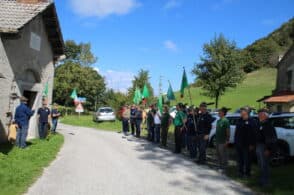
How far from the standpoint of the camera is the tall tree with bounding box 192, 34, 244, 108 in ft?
130

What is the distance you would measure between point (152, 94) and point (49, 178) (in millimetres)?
43841

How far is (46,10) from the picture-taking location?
17594mm

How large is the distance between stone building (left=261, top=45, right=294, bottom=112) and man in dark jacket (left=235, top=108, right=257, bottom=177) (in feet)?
62.4

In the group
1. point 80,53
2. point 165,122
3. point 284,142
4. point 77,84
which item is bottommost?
point 284,142

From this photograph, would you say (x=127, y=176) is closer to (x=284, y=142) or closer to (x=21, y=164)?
(x=21, y=164)

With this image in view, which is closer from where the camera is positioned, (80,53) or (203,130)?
(203,130)

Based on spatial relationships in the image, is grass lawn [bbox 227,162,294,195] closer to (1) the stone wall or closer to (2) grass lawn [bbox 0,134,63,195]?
(2) grass lawn [bbox 0,134,63,195]

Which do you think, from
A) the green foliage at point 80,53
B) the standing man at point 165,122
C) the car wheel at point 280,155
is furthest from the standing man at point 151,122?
the green foliage at point 80,53

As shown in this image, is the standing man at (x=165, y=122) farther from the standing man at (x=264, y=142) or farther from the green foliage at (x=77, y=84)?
the green foliage at (x=77, y=84)

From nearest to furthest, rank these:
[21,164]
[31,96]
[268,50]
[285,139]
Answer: [21,164]
[285,139]
[31,96]
[268,50]

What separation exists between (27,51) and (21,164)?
7.19 m

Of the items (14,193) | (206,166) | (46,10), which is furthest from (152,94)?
(14,193)

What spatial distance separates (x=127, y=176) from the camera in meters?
9.76

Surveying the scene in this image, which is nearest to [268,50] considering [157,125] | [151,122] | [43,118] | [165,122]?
[151,122]
